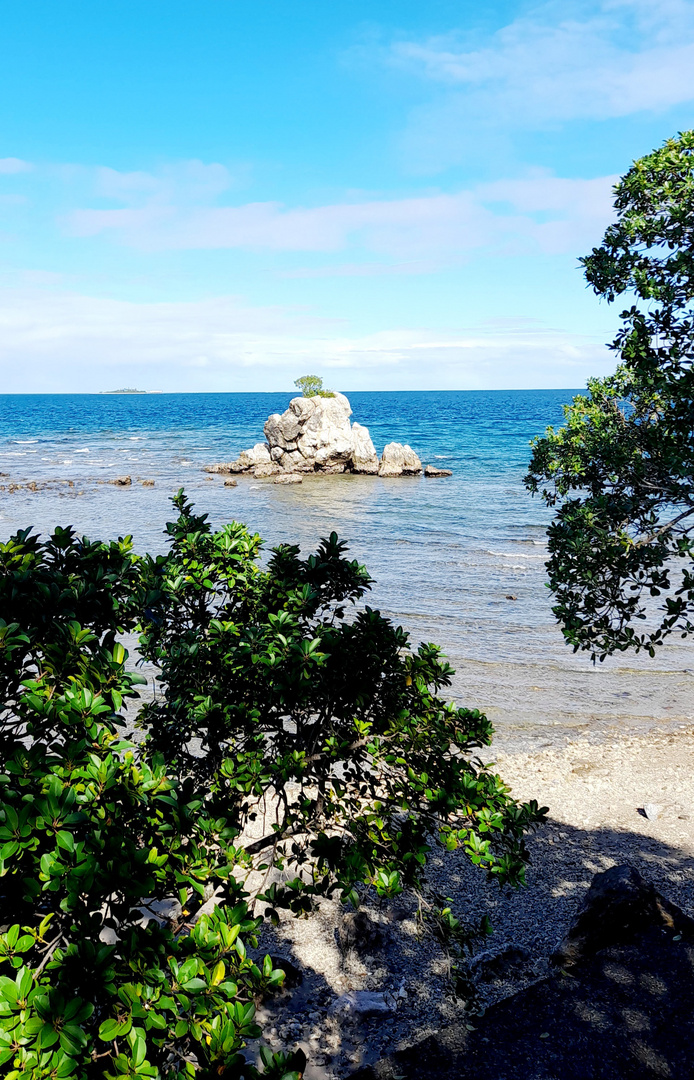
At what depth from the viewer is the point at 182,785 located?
4.67m

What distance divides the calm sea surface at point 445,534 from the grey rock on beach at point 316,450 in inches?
A: 96.8

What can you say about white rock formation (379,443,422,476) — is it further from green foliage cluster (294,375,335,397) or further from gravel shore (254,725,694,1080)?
gravel shore (254,725,694,1080)

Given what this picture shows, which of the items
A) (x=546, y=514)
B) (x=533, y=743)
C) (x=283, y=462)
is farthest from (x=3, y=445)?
(x=533, y=743)

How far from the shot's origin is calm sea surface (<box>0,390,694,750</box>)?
1551 cm

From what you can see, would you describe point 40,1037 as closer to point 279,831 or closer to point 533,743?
point 279,831

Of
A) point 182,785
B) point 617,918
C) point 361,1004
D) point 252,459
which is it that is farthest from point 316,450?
point 182,785

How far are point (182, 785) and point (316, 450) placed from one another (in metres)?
52.7

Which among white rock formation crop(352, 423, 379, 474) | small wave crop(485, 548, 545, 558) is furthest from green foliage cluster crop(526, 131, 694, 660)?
white rock formation crop(352, 423, 379, 474)

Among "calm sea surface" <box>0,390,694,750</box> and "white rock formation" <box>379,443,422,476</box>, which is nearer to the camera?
"calm sea surface" <box>0,390,694,750</box>

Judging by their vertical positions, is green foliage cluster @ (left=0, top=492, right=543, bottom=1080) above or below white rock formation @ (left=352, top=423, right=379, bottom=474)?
below

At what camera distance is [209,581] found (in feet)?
19.2

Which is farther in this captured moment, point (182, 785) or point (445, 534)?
point (445, 534)

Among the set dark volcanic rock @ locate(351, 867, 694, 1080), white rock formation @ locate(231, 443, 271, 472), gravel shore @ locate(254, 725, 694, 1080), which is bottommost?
gravel shore @ locate(254, 725, 694, 1080)

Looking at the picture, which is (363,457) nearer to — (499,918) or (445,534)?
(445,534)
